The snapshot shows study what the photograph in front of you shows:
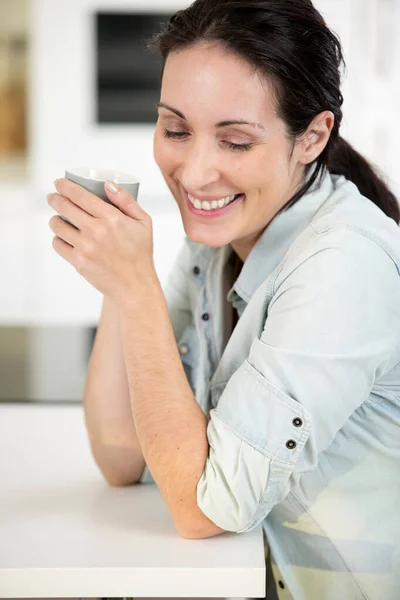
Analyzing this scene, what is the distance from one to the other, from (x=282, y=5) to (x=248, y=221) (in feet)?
0.93

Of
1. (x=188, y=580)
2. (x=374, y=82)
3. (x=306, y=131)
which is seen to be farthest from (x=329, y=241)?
(x=374, y=82)

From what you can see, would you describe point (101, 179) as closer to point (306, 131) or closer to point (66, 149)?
point (306, 131)

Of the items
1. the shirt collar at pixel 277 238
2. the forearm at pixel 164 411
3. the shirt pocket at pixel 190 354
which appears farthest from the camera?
the shirt pocket at pixel 190 354

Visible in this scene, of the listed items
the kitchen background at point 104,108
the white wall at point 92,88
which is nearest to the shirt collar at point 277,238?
the kitchen background at point 104,108

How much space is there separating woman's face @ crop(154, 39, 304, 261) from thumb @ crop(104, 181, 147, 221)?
0.25 ft

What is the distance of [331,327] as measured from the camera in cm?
108

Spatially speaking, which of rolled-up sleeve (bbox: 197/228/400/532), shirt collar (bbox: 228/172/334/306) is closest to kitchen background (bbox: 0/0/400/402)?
shirt collar (bbox: 228/172/334/306)

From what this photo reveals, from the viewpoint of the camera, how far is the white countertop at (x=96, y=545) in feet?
3.20

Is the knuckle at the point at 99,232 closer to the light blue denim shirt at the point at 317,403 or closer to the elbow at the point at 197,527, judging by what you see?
the light blue denim shirt at the point at 317,403

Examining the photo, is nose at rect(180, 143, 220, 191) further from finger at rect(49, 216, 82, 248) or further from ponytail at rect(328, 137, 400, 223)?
ponytail at rect(328, 137, 400, 223)

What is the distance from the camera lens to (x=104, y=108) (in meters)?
5.01

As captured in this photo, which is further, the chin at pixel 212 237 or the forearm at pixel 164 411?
the chin at pixel 212 237

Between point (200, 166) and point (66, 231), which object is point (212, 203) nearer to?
point (200, 166)

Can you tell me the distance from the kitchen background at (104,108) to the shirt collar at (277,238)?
11.0 ft
